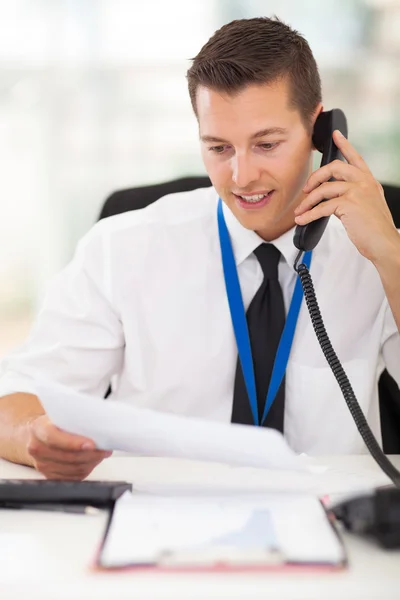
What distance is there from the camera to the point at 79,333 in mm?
1597

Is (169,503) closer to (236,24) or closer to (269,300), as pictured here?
(269,300)

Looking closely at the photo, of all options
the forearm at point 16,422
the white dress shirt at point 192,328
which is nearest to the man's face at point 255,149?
the white dress shirt at point 192,328

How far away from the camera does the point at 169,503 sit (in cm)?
92

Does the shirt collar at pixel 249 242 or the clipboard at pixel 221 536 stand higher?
the shirt collar at pixel 249 242

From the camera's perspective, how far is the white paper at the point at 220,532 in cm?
74

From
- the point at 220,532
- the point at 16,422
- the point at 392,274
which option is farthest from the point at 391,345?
the point at 220,532

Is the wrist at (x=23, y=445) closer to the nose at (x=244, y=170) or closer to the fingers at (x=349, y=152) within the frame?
the nose at (x=244, y=170)

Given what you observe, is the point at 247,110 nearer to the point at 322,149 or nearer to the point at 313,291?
the point at 322,149

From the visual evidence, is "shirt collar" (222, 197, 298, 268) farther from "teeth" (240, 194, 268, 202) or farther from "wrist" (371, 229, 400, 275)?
"wrist" (371, 229, 400, 275)

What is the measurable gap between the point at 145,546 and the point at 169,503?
151 mm

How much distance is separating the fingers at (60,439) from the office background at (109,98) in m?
2.27

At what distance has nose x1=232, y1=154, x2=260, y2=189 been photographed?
1.45 metres

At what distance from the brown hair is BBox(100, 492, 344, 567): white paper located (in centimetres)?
88

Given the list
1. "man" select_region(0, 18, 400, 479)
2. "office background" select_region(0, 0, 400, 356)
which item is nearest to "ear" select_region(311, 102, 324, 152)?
"man" select_region(0, 18, 400, 479)
